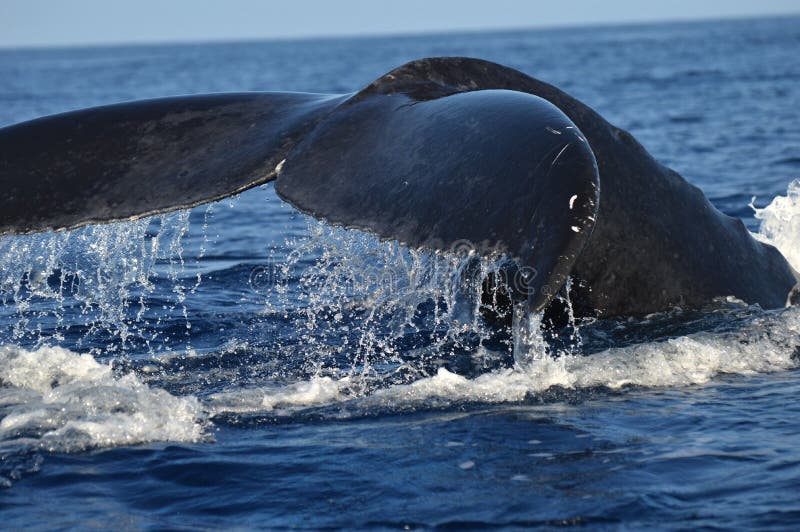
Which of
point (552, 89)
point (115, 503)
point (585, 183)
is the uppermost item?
point (552, 89)

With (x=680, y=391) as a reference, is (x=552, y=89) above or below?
above

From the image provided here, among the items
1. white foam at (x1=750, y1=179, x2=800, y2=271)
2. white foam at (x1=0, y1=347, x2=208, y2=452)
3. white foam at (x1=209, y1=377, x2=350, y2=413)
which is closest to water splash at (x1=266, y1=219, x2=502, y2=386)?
white foam at (x1=209, y1=377, x2=350, y2=413)

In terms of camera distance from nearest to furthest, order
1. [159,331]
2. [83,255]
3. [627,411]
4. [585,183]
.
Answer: [585,183], [627,411], [159,331], [83,255]

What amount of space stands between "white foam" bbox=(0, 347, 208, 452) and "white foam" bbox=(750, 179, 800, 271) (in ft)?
13.8

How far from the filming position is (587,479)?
3.89 m

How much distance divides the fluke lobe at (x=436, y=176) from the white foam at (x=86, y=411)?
0.85m

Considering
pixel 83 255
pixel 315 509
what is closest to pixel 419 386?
pixel 315 509

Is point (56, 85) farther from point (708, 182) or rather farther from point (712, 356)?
point (712, 356)

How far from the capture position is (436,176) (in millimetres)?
3709

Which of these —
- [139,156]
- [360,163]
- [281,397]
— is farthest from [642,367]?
[139,156]

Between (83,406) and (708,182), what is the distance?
362 inches

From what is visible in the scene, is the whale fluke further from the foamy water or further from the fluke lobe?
the foamy water

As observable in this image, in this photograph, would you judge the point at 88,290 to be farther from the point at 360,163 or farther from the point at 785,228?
the point at 785,228

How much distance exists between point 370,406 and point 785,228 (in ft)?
13.0
